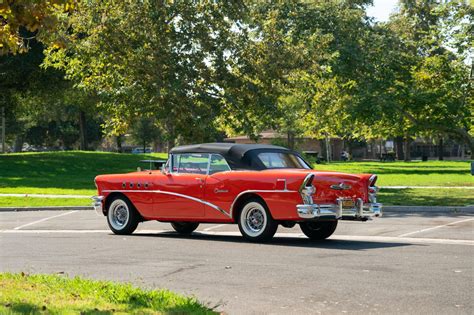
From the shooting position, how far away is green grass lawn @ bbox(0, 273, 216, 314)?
7180 mm

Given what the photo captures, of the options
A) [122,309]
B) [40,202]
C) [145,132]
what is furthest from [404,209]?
[145,132]

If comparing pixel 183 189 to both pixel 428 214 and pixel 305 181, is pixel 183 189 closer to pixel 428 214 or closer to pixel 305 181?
pixel 305 181

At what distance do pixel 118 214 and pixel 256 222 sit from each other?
11.3 feet

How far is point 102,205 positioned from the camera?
16.5 m

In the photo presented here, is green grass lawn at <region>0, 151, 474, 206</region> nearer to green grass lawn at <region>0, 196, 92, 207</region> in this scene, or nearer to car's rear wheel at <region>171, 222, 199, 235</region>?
green grass lawn at <region>0, 196, 92, 207</region>

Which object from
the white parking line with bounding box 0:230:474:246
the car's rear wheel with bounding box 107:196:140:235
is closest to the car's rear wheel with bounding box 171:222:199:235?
the white parking line with bounding box 0:230:474:246

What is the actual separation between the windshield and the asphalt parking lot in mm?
1367

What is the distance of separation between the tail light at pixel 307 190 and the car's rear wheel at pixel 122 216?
13.2ft

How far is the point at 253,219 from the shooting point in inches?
564

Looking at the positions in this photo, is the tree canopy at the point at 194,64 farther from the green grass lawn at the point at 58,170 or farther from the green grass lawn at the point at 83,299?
the green grass lawn at the point at 83,299

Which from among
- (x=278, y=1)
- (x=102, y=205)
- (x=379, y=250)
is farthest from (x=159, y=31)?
(x=379, y=250)

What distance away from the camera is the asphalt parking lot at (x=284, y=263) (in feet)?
27.9

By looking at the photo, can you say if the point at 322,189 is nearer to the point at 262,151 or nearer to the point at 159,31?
the point at 262,151

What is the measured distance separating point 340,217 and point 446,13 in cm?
2657
